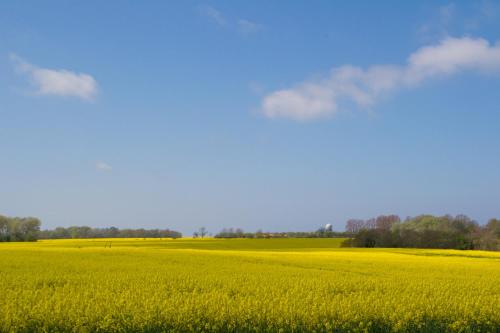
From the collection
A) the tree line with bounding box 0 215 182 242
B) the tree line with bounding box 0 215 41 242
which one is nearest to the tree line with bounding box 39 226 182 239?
the tree line with bounding box 0 215 182 242

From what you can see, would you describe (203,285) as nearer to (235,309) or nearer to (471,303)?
(235,309)

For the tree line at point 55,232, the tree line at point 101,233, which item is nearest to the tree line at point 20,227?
the tree line at point 55,232

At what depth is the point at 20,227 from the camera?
350 ft

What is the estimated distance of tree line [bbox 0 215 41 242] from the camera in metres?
97.4

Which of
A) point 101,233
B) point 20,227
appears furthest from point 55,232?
point 20,227

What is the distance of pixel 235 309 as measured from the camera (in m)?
12.2

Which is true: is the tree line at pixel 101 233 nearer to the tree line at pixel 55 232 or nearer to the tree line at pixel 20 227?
the tree line at pixel 55 232

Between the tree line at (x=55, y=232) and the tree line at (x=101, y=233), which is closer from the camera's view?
the tree line at (x=55, y=232)

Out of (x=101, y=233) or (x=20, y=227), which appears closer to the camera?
(x=20, y=227)

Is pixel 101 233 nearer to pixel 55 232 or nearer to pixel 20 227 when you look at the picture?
pixel 55 232

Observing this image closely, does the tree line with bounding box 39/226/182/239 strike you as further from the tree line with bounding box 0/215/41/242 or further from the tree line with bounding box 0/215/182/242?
the tree line with bounding box 0/215/41/242

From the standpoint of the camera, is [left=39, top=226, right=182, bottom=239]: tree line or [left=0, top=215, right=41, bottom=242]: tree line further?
[left=39, top=226, right=182, bottom=239]: tree line

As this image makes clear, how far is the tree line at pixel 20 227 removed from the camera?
319 ft

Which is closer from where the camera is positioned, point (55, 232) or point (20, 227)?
point (20, 227)
